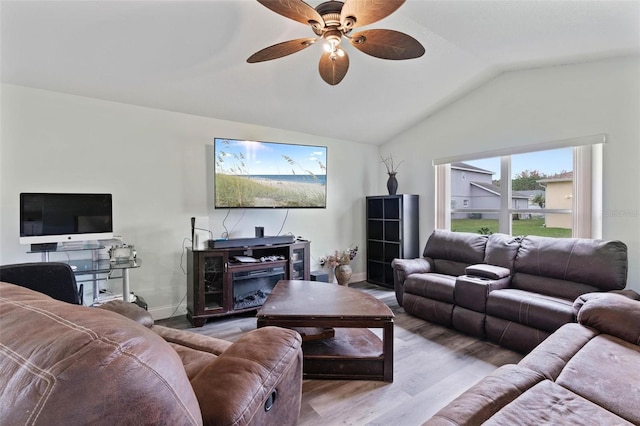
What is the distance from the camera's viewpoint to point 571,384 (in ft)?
4.35

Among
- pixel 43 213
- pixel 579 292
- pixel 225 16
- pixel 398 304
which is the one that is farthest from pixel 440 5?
pixel 43 213

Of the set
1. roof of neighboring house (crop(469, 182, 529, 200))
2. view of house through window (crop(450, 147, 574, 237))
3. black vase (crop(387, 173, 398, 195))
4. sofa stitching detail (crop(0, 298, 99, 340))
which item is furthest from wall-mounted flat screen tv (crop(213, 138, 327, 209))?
sofa stitching detail (crop(0, 298, 99, 340))

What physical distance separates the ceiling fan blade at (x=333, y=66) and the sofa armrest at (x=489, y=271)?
2264 millimetres

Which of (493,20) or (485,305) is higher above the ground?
(493,20)

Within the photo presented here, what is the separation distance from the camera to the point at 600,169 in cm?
292

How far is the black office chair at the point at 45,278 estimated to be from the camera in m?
1.75

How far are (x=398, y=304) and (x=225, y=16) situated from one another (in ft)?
11.4

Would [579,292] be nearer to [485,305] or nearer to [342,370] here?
[485,305]

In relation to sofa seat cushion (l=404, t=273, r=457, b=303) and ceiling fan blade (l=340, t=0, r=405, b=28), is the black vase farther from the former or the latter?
ceiling fan blade (l=340, t=0, r=405, b=28)

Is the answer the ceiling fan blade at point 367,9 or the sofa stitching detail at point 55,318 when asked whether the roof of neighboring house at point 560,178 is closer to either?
the ceiling fan blade at point 367,9

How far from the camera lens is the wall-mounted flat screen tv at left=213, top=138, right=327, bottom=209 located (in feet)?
11.3

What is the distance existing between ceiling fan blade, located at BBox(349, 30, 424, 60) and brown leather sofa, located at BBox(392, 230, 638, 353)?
2.14 metres

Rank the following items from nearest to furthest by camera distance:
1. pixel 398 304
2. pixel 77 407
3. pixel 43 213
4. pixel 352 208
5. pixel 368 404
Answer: pixel 77 407 < pixel 368 404 < pixel 43 213 < pixel 398 304 < pixel 352 208

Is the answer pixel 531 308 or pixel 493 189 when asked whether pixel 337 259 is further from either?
pixel 531 308
